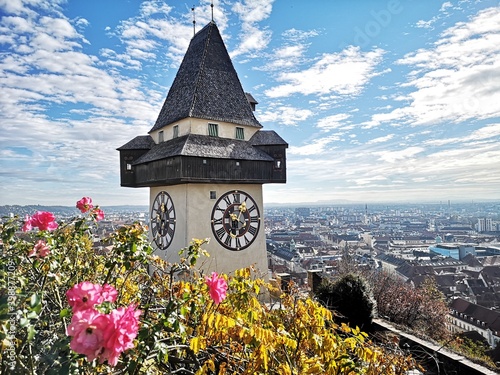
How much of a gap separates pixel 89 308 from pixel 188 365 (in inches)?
61.7

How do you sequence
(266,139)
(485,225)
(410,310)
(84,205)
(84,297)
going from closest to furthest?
(84,297) < (84,205) < (266,139) < (410,310) < (485,225)

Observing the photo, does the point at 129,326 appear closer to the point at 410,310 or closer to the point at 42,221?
the point at 42,221

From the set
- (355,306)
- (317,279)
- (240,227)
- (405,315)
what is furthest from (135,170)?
(405,315)

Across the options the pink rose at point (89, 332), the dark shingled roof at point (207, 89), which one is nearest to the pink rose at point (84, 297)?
the pink rose at point (89, 332)

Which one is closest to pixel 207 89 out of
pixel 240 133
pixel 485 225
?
pixel 240 133

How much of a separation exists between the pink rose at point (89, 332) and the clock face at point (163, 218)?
7710 millimetres

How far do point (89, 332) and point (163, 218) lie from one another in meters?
8.48

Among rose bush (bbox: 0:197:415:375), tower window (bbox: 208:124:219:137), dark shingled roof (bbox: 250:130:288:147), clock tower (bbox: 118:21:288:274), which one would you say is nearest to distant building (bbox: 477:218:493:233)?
dark shingled roof (bbox: 250:130:288:147)

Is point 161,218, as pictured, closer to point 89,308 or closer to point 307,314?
point 307,314

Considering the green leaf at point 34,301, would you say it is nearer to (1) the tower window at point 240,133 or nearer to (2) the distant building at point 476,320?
(1) the tower window at point 240,133

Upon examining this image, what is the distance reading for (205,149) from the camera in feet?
27.1

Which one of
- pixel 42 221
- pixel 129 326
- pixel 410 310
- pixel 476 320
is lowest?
pixel 476 320

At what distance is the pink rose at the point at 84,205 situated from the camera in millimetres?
2981

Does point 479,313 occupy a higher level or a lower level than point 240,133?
lower
